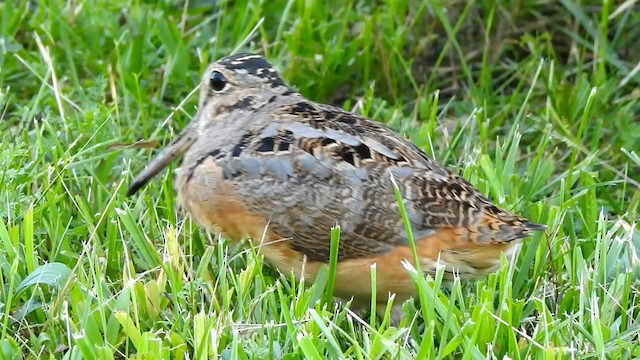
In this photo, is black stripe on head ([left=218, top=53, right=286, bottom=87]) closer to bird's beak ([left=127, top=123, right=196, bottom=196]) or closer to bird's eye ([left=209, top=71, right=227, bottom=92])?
bird's eye ([left=209, top=71, right=227, bottom=92])

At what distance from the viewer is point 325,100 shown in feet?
17.6

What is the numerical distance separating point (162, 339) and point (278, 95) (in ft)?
3.35

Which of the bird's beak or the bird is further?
the bird's beak

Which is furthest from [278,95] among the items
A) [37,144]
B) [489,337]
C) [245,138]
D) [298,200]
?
[489,337]

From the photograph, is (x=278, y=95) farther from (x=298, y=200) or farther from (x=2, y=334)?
(x=2, y=334)

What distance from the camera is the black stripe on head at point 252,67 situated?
4.03 m

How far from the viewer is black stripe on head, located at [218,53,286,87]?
4.03 meters

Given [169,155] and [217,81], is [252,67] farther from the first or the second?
[169,155]

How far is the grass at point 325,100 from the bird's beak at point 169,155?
0.08 m

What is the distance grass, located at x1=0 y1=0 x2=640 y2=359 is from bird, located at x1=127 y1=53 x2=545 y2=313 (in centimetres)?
9

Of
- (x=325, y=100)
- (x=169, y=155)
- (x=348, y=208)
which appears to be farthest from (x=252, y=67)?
(x=325, y=100)

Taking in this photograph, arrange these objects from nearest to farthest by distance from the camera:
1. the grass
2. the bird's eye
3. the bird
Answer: the grass → the bird → the bird's eye

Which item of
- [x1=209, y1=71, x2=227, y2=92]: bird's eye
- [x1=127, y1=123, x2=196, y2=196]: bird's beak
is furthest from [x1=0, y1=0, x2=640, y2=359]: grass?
[x1=209, y1=71, x2=227, y2=92]: bird's eye

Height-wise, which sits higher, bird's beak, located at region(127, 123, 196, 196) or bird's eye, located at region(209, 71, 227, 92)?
bird's eye, located at region(209, 71, 227, 92)
